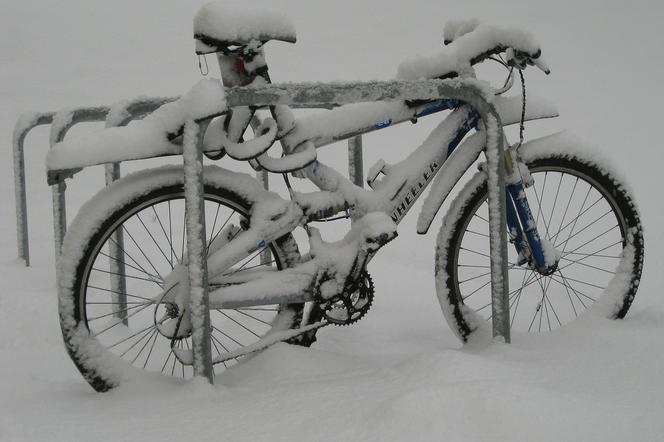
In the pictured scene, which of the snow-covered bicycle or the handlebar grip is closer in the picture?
the snow-covered bicycle

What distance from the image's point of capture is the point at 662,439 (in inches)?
77.8

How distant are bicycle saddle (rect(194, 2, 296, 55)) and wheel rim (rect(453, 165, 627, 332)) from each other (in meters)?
1.04

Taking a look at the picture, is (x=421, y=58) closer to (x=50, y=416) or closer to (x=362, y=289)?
(x=362, y=289)

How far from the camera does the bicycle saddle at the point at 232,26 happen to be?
2451 millimetres

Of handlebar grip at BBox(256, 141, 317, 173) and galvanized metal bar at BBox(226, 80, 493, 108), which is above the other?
galvanized metal bar at BBox(226, 80, 493, 108)

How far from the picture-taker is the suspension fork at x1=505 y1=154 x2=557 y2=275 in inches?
118

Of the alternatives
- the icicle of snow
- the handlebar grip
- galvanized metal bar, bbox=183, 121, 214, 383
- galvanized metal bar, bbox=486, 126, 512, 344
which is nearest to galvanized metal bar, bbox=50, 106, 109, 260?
the handlebar grip

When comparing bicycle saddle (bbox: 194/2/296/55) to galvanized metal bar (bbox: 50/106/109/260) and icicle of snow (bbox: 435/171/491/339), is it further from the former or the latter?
galvanized metal bar (bbox: 50/106/109/260)

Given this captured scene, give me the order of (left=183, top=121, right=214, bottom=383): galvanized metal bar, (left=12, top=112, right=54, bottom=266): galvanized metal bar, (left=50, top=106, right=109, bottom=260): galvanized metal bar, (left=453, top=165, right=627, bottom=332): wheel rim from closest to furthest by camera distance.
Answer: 1. (left=183, top=121, right=214, bottom=383): galvanized metal bar
2. (left=453, top=165, right=627, bottom=332): wheel rim
3. (left=50, top=106, right=109, bottom=260): galvanized metal bar
4. (left=12, top=112, right=54, bottom=266): galvanized metal bar

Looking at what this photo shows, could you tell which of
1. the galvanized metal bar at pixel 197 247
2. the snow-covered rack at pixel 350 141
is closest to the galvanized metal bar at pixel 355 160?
the snow-covered rack at pixel 350 141

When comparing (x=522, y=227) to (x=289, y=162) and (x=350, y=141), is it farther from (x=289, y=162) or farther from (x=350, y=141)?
(x=289, y=162)

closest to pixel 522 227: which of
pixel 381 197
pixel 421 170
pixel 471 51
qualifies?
pixel 421 170

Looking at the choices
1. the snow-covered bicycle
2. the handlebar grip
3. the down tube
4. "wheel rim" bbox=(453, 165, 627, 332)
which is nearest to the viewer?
the snow-covered bicycle

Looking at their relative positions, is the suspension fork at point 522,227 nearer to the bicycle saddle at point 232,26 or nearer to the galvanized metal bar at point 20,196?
the bicycle saddle at point 232,26
